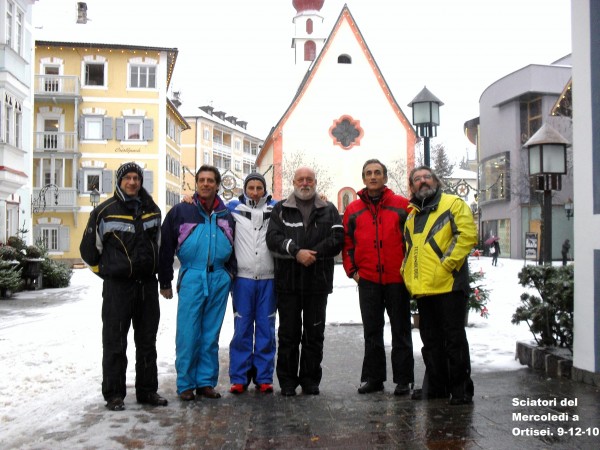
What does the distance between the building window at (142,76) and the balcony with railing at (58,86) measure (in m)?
3.16

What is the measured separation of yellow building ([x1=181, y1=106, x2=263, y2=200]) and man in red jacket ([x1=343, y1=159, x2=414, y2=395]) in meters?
60.0

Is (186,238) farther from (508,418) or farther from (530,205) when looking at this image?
(530,205)

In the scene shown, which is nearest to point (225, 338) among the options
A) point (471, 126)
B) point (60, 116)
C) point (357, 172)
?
point (60, 116)

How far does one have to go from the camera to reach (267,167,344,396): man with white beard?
18.6 ft

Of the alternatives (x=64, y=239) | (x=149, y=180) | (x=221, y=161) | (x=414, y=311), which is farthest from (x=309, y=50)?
(x=414, y=311)

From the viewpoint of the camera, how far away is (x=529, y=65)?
38969 millimetres

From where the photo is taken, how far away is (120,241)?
5.22 metres

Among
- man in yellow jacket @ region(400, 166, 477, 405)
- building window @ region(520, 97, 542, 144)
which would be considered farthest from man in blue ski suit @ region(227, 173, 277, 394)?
building window @ region(520, 97, 542, 144)

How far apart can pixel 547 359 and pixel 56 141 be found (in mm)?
35075

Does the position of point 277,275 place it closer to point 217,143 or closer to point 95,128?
point 95,128

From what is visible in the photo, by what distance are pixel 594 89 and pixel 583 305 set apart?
6.62 ft

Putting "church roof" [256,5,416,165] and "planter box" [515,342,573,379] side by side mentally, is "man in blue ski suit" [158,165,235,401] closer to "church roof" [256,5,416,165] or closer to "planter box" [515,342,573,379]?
"planter box" [515,342,573,379]

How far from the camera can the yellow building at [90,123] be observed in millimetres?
36219

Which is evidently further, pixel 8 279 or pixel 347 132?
pixel 347 132
